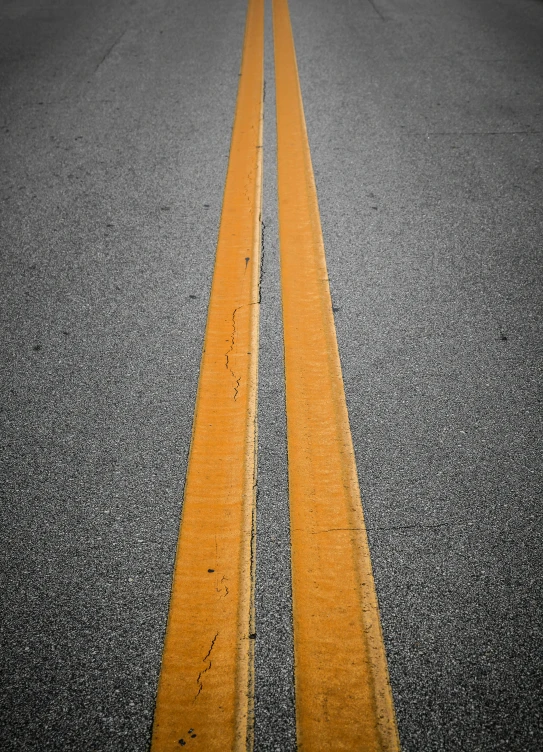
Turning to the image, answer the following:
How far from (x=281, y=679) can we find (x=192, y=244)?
2.33 m

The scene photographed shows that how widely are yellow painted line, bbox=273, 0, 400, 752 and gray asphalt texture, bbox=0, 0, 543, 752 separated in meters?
0.05

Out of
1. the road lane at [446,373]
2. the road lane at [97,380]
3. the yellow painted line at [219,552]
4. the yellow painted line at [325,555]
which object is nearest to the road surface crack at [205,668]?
Answer: the yellow painted line at [219,552]

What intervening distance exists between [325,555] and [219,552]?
338 mm

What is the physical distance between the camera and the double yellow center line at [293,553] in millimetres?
1303

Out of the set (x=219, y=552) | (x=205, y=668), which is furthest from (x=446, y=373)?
(x=205, y=668)

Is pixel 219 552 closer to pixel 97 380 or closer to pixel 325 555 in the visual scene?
pixel 325 555

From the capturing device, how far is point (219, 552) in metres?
1.62

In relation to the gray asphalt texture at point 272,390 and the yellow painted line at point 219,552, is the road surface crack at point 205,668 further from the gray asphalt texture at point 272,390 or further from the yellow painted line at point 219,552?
the gray asphalt texture at point 272,390

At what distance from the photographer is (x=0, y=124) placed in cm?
441

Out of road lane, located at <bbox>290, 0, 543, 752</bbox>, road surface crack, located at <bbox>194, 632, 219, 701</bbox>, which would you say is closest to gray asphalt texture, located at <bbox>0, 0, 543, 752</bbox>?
road lane, located at <bbox>290, 0, 543, 752</bbox>

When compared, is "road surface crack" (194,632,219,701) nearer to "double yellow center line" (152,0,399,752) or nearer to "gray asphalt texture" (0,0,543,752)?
"double yellow center line" (152,0,399,752)

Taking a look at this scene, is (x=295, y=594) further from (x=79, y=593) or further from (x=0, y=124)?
(x=0, y=124)

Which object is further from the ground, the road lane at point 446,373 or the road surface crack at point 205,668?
the road lane at point 446,373

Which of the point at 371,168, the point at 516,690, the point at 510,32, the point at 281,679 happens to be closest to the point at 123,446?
the point at 281,679
